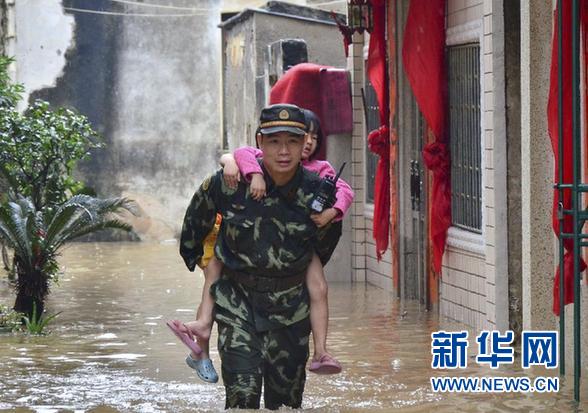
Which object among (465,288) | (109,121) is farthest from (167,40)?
(465,288)

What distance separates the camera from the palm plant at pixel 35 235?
532 inches

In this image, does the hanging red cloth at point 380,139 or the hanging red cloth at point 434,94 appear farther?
the hanging red cloth at point 380,139

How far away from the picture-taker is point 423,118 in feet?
47.2

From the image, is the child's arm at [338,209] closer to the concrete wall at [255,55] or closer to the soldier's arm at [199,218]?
the soldier's arm at [199,218]

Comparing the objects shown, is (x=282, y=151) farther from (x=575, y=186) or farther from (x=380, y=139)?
(x=380, y=139)

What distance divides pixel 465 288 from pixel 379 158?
355 cm

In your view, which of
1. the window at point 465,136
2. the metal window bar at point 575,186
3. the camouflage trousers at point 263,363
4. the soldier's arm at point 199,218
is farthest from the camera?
the window at point 465,136

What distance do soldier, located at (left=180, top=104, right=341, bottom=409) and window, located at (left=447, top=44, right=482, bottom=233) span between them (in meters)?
5.18

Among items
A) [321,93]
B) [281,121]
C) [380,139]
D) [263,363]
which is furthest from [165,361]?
[321,93]

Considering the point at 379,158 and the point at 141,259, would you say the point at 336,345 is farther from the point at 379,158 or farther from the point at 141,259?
the point at 141,259

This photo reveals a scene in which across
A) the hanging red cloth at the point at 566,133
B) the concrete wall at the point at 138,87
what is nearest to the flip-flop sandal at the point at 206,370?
the hanging red cloth at the point at 566,133

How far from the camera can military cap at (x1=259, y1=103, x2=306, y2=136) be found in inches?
296

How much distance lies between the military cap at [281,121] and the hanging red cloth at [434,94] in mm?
5737

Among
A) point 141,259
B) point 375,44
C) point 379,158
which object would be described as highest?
point 375,44
